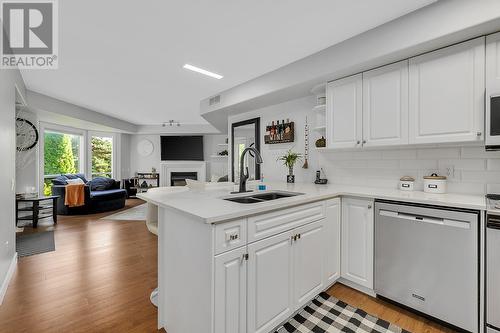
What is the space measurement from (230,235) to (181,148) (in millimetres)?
7140

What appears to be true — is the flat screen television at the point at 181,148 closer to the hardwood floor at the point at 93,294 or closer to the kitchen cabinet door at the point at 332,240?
the hardwood floor at the point at 93,294

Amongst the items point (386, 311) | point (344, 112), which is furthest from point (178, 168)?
point (386, 311)

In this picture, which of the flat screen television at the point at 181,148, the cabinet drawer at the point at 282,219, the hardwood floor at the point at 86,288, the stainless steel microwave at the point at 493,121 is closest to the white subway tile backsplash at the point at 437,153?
the stainless steel microwave at the point at 493,121

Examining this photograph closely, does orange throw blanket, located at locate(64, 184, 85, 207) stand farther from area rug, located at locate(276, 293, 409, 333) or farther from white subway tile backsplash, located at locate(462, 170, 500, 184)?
white subway tile backsplash, located at locate(462, 170, 500, 184)

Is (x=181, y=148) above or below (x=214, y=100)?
below

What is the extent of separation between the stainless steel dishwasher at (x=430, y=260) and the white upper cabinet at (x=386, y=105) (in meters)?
0.68

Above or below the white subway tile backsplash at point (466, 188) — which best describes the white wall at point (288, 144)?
above

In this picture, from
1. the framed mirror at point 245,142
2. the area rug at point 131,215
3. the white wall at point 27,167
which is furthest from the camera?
the area rug at point 131,215

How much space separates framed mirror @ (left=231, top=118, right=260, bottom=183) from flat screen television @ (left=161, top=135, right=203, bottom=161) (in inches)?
150

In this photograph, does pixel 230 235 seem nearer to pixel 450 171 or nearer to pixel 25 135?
pixel 450 171

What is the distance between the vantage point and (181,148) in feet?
26.1

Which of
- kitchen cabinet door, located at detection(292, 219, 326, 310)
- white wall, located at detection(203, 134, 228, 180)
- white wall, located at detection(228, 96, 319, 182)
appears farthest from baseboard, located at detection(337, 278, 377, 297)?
white wall, located at detection(203, 134, 228, 180)

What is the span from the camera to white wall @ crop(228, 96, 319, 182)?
124 inches

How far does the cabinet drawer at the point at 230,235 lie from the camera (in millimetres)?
1215
